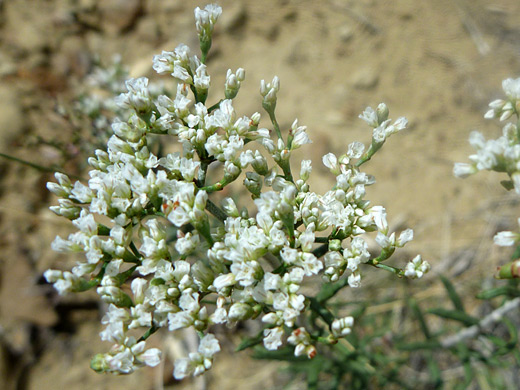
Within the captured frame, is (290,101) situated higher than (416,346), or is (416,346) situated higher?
(290,101)

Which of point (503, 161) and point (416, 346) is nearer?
point (503, 161)

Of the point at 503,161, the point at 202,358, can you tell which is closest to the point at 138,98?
the point at 202,358

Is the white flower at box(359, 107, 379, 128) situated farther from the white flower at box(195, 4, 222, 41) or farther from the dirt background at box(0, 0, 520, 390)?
Result: the dirt background at box(0, 0, 520, 390)

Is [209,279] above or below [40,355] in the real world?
above

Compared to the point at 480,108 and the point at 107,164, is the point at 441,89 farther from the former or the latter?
the point at 107,164

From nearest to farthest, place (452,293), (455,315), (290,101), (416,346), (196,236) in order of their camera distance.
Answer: (196,236), (455,315), (452,293), (416,346), (290,101)

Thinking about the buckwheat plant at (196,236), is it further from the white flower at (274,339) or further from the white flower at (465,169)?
the white flower at (465,169)

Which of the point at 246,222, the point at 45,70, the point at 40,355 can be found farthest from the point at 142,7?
the point at 246,222

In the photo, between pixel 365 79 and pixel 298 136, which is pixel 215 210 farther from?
pixel 365 79

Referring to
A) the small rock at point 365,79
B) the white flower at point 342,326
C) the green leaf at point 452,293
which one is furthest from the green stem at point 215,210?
the small rock at point 365,79
